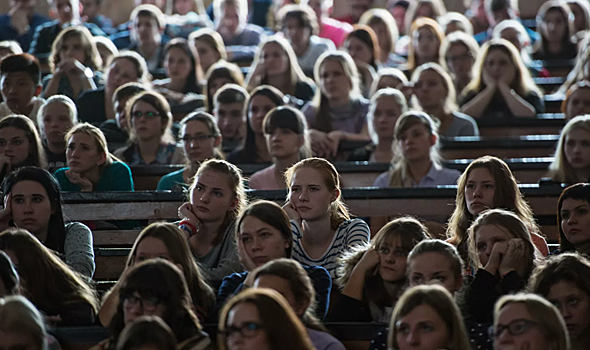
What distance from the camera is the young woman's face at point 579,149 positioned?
5.66 meters

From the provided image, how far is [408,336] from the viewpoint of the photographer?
3504 mm

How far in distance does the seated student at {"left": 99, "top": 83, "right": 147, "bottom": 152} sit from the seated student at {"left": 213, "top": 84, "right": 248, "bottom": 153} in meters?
0.53

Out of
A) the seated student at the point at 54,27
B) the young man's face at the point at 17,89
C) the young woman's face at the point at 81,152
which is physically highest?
the seated student at the point at 54,27

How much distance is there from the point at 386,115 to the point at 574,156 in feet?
4.55

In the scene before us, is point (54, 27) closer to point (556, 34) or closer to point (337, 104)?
point (337, 104)

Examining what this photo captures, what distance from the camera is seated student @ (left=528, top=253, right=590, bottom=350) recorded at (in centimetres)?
383

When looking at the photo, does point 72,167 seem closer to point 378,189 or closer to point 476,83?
point 378,189

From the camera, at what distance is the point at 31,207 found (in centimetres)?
482

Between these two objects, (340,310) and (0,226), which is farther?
(0,226)

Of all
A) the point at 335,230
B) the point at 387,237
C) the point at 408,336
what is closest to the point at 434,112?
the point at 335,230

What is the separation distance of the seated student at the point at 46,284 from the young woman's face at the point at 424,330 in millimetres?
1380

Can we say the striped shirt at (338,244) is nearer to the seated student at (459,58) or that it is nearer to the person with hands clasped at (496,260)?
the person with hands clasped at (496,260)

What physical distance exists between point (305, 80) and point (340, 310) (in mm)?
3957

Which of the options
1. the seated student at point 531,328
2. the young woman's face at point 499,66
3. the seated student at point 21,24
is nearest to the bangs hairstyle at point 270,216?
the seated student at point 531,328
